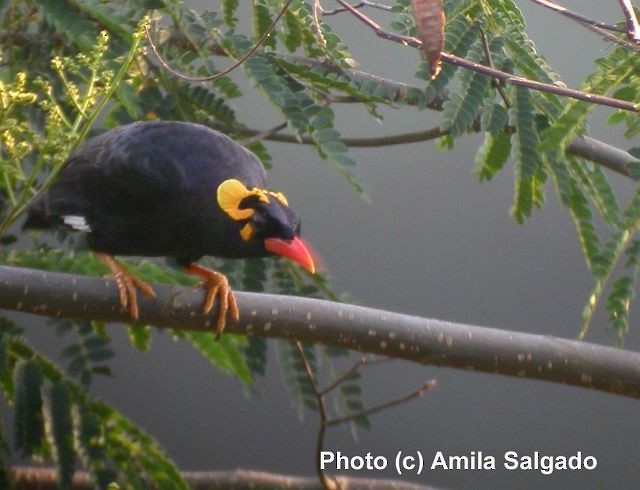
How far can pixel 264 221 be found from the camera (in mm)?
1581

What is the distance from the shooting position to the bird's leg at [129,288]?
1.51 m

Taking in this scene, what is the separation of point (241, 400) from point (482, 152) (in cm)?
161

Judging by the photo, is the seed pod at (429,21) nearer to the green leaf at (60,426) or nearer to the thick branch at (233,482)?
the green leaf at (60,426)

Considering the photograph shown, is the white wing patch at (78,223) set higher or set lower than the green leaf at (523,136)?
lower

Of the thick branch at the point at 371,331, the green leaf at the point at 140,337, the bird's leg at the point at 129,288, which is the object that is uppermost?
the thick branch at the point at 371,331

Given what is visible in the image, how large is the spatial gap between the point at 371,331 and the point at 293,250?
6.7 inches

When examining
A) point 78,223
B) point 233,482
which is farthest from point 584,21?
point 233,482

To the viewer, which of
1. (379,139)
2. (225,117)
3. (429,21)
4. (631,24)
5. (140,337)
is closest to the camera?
(429,21)

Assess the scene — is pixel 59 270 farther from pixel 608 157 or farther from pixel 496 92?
pixel 608 157

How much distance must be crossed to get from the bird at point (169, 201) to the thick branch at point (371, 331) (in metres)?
0.04

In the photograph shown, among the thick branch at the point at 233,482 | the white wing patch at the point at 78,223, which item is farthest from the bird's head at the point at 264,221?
the thick branch at the point at 233,482

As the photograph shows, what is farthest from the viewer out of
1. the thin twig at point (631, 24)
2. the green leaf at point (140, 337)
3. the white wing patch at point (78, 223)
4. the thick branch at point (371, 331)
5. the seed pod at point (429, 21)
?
the green leaf at point (140, 337)

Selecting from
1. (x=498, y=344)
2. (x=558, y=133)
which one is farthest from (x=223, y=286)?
(x=558, y=133)

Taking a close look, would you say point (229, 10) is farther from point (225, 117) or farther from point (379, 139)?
point (379, 139)
